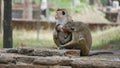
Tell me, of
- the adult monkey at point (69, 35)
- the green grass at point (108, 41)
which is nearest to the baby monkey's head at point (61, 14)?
the adult monkey at point (69, 35)

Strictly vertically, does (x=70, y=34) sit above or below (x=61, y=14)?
below

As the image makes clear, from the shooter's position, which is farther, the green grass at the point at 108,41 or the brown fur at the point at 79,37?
the green grass at the point at 108,41

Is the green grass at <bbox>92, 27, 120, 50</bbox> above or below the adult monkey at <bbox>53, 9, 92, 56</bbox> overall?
below

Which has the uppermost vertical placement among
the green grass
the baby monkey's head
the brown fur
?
the baby monkey's head

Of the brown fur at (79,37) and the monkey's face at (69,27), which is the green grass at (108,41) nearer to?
the brown fur at (79,37)

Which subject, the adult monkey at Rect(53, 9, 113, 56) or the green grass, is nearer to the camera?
the adult monkey at Rect(53, 9, 113, 56)

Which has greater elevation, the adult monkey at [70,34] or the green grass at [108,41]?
the adult monkey at [70,34]

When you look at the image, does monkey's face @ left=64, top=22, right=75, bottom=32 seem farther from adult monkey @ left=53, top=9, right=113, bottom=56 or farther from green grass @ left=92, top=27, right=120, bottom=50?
green grass @ left=92, top=27, right=120, bottom=50

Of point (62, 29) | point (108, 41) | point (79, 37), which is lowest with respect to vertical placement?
point (108, 41)

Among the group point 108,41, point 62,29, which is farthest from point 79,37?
point 108,41

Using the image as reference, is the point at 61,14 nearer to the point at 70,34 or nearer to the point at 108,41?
the point at 70,34

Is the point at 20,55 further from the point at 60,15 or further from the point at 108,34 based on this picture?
the point at 108,34

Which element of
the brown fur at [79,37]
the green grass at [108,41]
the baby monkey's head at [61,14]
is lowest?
the green grass at [108,41]

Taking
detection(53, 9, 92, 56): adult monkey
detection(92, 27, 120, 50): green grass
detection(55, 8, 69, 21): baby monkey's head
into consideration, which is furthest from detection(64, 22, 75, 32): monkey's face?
detection(92, 27, 120, 50): green grass
